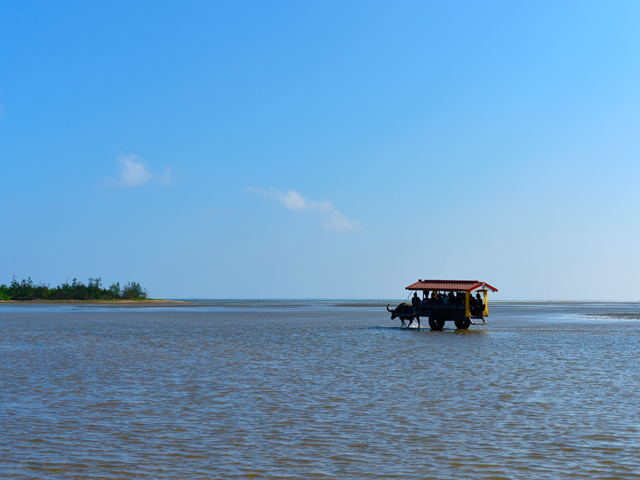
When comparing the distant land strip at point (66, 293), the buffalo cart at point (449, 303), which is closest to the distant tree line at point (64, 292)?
the distant land strip at point (66, 293)

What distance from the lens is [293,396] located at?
15266 millimetres

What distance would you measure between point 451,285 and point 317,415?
31.6m

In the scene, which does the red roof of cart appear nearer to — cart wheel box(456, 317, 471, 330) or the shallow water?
cart wheel box(456, 317, 471, 330)

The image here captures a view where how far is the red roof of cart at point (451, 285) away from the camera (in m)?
42.5

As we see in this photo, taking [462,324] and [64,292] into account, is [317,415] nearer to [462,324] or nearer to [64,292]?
[462,324]

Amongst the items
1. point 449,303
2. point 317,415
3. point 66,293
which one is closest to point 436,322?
point 449,303

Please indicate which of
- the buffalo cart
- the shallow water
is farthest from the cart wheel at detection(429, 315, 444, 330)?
the shallow water

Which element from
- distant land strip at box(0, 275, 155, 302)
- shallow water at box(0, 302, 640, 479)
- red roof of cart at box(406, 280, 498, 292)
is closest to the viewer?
shallow water at box(0, 302, 640, 479)

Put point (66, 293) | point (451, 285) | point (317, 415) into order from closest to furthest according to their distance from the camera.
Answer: point (317, 415), point (451, 285), point (66, 293)

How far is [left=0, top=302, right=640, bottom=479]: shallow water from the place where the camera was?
30.5 ft

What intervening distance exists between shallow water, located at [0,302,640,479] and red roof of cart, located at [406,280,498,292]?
56.8 ft

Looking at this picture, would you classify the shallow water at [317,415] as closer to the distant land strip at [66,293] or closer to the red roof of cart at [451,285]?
the red roof of cart at [451,285]

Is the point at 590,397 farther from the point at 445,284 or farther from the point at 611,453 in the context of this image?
the point at 445,284

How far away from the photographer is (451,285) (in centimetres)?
4319
